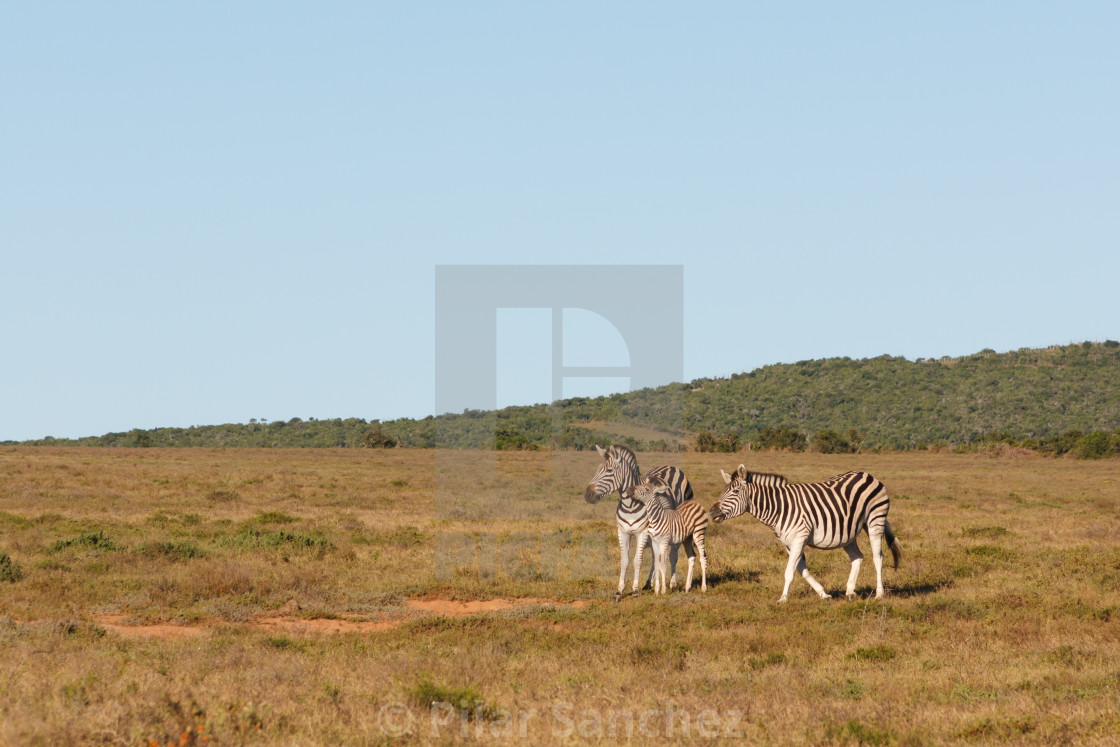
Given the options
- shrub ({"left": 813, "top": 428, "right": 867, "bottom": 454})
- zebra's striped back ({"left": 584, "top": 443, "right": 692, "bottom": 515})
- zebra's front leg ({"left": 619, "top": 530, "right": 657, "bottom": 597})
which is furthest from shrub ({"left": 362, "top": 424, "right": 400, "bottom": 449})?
zebra's front leg ({"left": 619, "top": 530, "right": 657, "bottom": 597})

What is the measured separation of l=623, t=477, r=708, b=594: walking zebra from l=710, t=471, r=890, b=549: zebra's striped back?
3.11 feet

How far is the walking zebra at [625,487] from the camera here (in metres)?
17.1

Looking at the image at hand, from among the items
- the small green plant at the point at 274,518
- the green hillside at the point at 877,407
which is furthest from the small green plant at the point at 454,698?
the green hillside at the point at 877,407

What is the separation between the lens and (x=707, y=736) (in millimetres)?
8125

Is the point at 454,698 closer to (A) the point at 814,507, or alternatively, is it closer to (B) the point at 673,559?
(A) the point at 814,507

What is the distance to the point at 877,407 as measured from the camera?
97688mm

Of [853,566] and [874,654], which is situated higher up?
[853,566]

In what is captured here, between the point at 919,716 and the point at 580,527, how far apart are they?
57.6ft

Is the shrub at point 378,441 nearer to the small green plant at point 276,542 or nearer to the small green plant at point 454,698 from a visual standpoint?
the small green plant at point 276,542

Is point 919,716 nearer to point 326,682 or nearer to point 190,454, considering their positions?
point 326,682

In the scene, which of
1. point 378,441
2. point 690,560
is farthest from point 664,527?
point 378,441

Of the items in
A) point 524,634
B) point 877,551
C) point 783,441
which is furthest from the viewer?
point 783,441

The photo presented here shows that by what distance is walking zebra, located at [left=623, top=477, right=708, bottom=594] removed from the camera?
56.0 ft

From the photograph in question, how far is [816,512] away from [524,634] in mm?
5543
